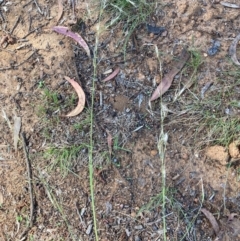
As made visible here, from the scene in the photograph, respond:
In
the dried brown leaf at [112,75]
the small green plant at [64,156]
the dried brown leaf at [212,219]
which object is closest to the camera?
the dried brown leaf at [212,219]

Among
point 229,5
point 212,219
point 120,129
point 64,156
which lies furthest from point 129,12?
point 212,219

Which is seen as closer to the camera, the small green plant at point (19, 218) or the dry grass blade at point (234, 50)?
the small green plant at point (19, 218)

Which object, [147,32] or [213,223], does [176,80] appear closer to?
[147,32]

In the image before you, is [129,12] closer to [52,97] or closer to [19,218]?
[52,97]

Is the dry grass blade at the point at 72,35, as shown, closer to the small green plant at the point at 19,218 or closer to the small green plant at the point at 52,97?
the small green plant at the point at 52,97

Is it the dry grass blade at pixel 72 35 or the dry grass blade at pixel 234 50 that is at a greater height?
the dry grass blade at pixel 72 35

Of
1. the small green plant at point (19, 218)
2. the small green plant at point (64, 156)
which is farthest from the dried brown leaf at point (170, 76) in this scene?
the small green plant at point (19, 218)

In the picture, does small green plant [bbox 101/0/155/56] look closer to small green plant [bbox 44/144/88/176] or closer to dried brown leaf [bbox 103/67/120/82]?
dried brown leaf [bbox 103/67/120/82]
